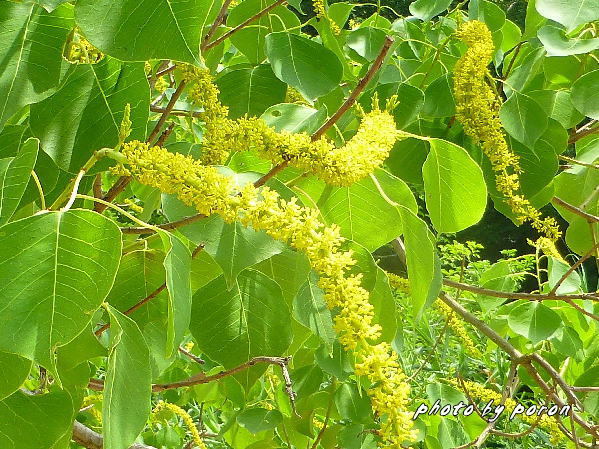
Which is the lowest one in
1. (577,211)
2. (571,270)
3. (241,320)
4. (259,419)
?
(259,419)

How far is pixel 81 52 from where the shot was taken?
0.92 meters

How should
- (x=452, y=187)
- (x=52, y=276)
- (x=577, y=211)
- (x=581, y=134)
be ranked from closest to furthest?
(x=52, y=276), (x=452, y=187), (x=577, y=211), (x=581, y=134)

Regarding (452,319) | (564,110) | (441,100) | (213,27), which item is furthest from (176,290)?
(452,319)

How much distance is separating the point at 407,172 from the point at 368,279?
0.40 m

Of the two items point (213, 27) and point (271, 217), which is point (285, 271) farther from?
point (213, 27)

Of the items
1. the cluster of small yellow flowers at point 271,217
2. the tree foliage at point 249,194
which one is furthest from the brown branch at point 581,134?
the cluster of small yellow flowers at point 271,217

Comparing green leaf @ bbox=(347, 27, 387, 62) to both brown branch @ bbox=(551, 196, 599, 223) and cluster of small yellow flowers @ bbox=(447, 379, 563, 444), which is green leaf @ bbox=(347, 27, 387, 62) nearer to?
brown branch @ bbox=(551, 196, 599, 223)

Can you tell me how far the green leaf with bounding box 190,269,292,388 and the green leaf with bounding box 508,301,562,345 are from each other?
84 cm

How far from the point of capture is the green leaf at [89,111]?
809 mm

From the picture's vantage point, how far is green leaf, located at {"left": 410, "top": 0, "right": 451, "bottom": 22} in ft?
4.90

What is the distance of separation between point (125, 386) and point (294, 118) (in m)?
0.40

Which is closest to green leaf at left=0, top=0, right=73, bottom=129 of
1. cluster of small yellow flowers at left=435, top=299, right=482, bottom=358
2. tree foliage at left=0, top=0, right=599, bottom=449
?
tree foliage at left=0, top=0, right=599, bottom=449

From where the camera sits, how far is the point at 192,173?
0.68m

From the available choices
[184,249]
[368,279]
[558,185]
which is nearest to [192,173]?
[184,249]
